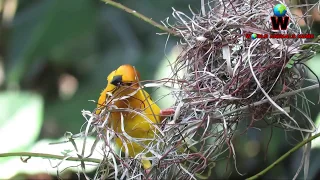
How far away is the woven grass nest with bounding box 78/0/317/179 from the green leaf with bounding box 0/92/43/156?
2.13 feet

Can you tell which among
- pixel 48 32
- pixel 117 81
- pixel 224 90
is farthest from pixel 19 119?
pixel 224 90

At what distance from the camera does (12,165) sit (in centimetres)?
136

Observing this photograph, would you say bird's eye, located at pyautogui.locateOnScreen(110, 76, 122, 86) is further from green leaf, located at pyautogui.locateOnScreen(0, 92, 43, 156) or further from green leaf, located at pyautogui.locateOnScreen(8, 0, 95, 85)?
green leaf, located at pyautogui.locateOnScreen(8, 0, 95, 85)

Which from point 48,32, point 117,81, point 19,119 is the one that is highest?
point 48,32

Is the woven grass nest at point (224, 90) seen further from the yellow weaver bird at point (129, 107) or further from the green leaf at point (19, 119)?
the green leaf at point (19, 119)

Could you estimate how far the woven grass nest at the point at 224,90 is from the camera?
746 mm

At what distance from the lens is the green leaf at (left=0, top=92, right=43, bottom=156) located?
4.66 feet

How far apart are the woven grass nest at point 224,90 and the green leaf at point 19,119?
65 centimetres

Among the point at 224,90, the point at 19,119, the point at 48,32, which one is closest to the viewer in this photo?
the point at 224,90

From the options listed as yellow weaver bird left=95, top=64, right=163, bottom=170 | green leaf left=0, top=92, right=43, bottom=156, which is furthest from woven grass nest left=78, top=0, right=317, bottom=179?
green leaf left=0, top=92, right=43, bottom=156

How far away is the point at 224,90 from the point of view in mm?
760

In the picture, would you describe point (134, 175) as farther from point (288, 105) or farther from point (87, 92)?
point (87, 92)

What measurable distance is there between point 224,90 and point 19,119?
0.87 meters

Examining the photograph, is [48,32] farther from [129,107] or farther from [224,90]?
[224,90]
